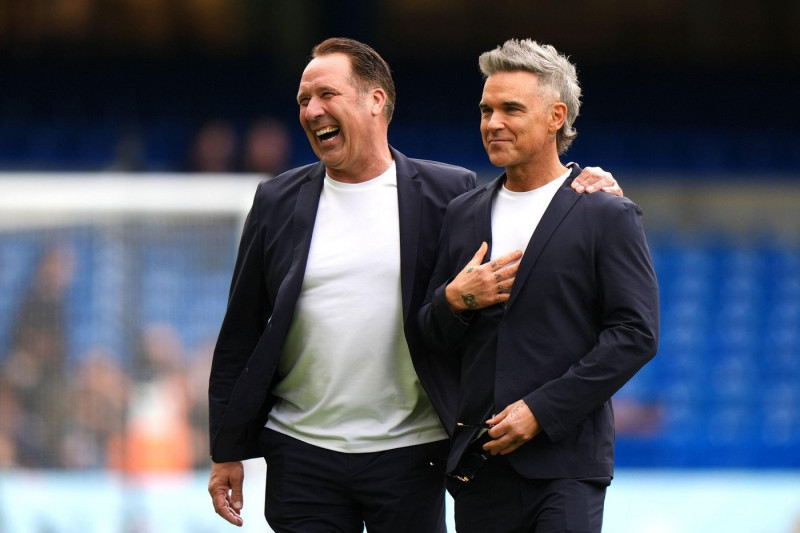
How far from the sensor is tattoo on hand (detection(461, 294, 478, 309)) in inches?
112

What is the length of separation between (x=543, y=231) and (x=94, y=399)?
3309mm

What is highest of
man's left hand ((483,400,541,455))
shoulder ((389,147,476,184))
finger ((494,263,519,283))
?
shoulder ((389,147,476,184))

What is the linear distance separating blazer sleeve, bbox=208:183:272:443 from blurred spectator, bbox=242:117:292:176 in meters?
5.29

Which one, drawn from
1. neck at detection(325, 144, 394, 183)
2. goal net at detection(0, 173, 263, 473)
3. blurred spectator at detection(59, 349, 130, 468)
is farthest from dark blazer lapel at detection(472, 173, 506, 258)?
blurred spectator at detection(59, 349, 130, 468)

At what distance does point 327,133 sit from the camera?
10.5ft

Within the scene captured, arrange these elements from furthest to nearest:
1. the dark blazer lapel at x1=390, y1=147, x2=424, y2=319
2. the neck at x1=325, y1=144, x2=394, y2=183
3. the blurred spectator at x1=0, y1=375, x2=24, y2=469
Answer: the blurred spectator at x1=0, y1=375, x2=24, y2=469
the neck at x1=325, y1=144, x2=394, y2=183
the dark blazer lapel at x1=390, y1=147, x2=424, y2=319

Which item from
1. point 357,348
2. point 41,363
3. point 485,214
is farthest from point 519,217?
point 41,363

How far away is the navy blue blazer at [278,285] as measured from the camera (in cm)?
316

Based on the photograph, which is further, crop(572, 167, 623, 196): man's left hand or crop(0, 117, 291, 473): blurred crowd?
crop(0, 117, 291, 473): blurred crowd

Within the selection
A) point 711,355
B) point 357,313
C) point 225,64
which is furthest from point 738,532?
point 225,64

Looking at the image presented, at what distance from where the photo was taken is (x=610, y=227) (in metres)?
2.82

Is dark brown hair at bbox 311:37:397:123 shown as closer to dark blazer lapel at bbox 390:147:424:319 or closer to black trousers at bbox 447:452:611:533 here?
dark blazer lapel at bbox 390:147:424:319

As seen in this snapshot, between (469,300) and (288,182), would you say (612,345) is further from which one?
(288,182)

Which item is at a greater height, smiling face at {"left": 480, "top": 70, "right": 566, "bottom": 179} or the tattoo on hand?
smiling face at {"left": 480, "top": 70, "right": 566, "bottom": 179}
